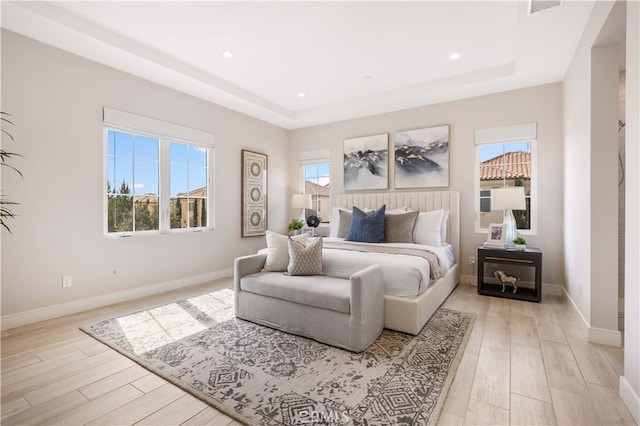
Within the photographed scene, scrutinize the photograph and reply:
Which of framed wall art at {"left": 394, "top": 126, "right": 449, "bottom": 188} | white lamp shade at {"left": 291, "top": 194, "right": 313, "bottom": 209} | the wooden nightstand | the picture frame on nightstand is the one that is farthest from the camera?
white lamp shade at {"left": 291, "top": 194, "right": 313, "bottom": 209}

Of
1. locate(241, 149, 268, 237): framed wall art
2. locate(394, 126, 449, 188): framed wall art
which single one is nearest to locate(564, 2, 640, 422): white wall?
locate(394, 126, 449, 188): framed wall art

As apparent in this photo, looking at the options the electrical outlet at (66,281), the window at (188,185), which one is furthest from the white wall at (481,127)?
the electrical outlet at (66,281)

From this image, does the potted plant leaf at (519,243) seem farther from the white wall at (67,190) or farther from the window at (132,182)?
the window at (132,182)

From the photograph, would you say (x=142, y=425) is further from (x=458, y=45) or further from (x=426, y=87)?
(x=426, y=87)

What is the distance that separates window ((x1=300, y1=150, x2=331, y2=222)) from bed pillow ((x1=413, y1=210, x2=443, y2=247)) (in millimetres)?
2028

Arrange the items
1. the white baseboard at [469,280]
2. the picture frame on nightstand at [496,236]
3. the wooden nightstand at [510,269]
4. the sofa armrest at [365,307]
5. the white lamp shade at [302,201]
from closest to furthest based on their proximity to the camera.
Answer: the sofa armrest at [365,307] < the wooden nightstand at [510,269] < the picture frame on nightstand at [496,236] < the white baseboard at [469,280] < the white lamp shade at [302,201]

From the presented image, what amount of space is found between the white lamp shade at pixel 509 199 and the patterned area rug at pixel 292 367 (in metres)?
1.53

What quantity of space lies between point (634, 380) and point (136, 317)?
12.5 feet

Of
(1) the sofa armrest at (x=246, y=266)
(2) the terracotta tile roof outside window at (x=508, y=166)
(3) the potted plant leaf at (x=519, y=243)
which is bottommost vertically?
(1) the sofa armrest at (x=246, y=266)

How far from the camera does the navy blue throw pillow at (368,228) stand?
3861 millimetres

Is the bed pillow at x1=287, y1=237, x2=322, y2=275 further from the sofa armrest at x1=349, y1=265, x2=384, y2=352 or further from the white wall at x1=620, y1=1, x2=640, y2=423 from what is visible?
the white wall at x1=620, y1=1, x2=640, y2=423

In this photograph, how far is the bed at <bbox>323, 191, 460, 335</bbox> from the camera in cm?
261

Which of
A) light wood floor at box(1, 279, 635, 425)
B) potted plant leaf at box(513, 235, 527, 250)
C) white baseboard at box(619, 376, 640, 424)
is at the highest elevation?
potted plant leaf at box(513, 235, 527, 250)

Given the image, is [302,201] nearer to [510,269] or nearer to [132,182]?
[132,182]
